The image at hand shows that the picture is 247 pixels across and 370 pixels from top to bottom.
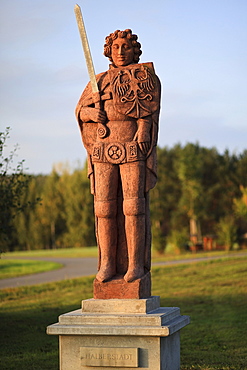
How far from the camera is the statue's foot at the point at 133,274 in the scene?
668cm

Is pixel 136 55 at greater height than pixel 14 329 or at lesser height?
greater

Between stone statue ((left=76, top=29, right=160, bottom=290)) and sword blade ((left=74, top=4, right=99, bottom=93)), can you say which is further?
sword blade ((left=74, top=4, right=99, bottom=93))

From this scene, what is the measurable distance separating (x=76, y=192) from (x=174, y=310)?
38.7 metres

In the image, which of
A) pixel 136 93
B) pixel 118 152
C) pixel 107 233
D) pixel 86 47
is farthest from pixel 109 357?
pixel 86 47

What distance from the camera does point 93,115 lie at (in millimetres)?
6973

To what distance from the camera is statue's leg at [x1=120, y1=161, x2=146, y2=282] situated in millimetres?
6797

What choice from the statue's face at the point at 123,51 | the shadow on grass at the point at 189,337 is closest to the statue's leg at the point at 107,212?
the statue's face at the point at 123,51

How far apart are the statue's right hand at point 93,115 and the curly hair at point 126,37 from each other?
2.64 feet

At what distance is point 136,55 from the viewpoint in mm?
7289

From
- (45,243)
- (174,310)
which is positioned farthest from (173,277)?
(45,243)

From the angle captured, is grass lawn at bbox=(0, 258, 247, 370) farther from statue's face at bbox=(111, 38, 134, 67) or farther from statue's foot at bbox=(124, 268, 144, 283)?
statue's face at bbox=(111, 38, 134, 67)

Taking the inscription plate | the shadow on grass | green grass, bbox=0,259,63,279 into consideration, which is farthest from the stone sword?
green grass, bbox=0,259,63,279

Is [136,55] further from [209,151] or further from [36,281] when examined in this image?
[209,151]

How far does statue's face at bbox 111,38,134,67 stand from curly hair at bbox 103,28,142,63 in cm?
5
